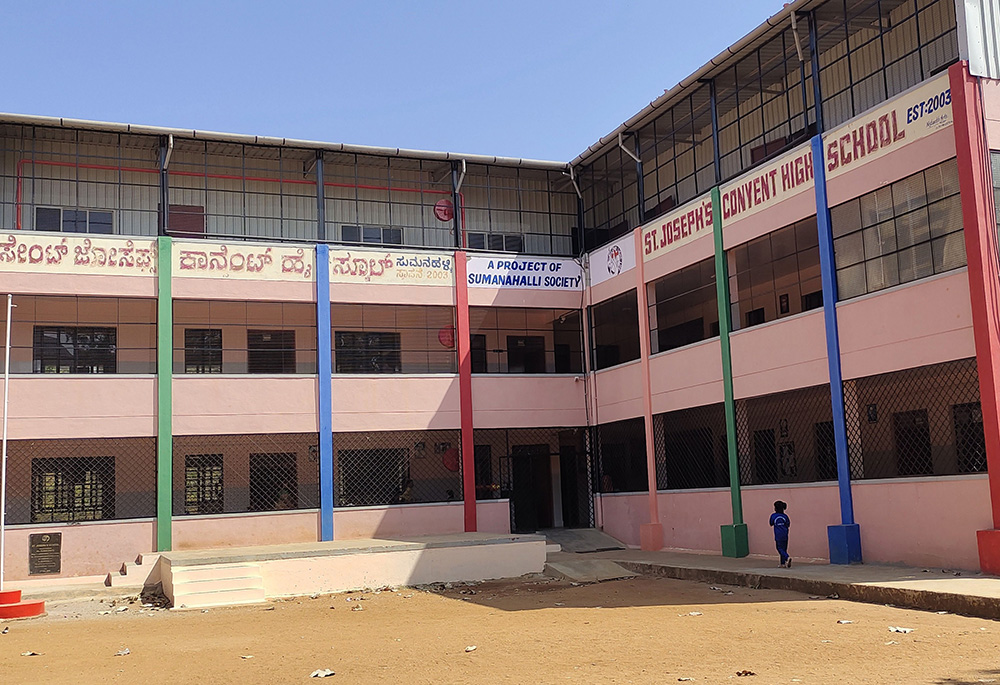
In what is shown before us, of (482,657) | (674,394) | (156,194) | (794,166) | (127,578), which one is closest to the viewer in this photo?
(482,657)

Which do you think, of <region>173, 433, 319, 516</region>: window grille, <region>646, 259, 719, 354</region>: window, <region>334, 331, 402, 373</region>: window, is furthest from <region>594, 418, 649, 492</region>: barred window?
<region>173, 433, 319, 516</region>: window grille

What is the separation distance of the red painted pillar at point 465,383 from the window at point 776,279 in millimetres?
6232

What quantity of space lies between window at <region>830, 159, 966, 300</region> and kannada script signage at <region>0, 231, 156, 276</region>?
46.2 ft

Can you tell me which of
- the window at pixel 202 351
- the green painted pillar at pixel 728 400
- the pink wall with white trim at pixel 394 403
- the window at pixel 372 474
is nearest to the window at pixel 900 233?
the green painted pillar at pixel 728 400

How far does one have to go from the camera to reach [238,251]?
22.2 metres

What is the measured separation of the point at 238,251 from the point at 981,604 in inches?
646

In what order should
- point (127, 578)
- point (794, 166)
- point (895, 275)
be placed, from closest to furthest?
1. point (895, 275)
2. point (794, 166)
3. point (127, 578)

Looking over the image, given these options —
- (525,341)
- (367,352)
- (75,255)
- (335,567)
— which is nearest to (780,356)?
(335,567)

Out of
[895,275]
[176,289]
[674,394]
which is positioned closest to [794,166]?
[895,275]

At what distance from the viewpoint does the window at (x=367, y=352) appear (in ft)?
84.1

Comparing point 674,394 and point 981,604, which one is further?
point 674,394

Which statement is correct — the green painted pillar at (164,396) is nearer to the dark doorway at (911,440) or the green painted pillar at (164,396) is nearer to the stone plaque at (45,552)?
the stone plaque at (45,552)

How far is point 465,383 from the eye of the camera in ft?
77.5

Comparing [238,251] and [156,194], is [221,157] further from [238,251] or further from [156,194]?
[238,251]
